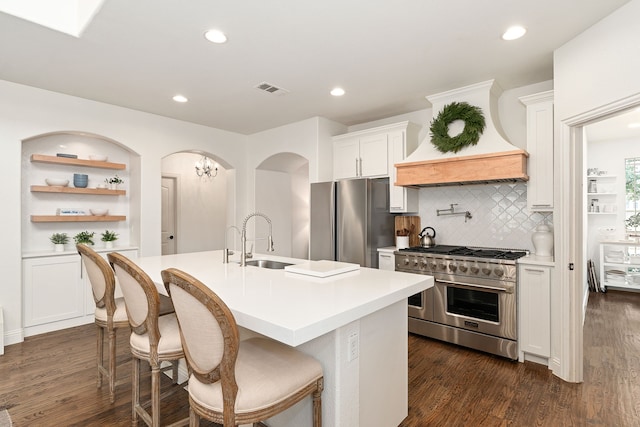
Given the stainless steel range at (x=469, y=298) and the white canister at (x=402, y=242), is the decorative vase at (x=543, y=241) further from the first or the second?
the white canister at (x=402, y=242)

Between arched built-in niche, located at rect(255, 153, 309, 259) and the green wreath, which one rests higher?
the green wreath

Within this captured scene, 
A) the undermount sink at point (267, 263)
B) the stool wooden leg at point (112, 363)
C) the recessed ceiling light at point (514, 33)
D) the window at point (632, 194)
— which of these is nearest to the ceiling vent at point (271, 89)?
the undermount sink at point (267, 263)

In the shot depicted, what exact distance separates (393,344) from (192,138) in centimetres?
422

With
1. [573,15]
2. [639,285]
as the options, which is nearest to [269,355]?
[573,15]

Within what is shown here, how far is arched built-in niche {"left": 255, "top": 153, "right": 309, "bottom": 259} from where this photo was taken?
219 inches

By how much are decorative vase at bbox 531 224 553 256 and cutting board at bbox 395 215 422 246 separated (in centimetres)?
135

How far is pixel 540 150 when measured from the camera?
10.0 feet

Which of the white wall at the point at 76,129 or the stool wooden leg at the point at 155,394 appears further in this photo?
the white wall at the point at 76,129

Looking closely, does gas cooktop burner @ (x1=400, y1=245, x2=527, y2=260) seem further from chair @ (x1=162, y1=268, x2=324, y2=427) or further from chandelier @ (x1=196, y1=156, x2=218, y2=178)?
chandelier @ (x1=196, y1=156, x2=218, y2=178)

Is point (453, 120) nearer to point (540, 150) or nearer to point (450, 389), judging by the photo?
point (540, 150)

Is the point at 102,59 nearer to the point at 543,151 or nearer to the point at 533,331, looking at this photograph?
the point at 543,151

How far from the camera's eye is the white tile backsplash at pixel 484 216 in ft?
11.6

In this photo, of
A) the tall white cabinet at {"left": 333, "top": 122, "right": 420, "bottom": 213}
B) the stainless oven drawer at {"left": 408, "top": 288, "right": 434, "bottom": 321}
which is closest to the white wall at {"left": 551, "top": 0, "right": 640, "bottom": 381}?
the stainless oven drawer at {"left": 408, "top": 288, "right": 434, "bottom": 321}

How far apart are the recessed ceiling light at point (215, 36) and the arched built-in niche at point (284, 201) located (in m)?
2.64
